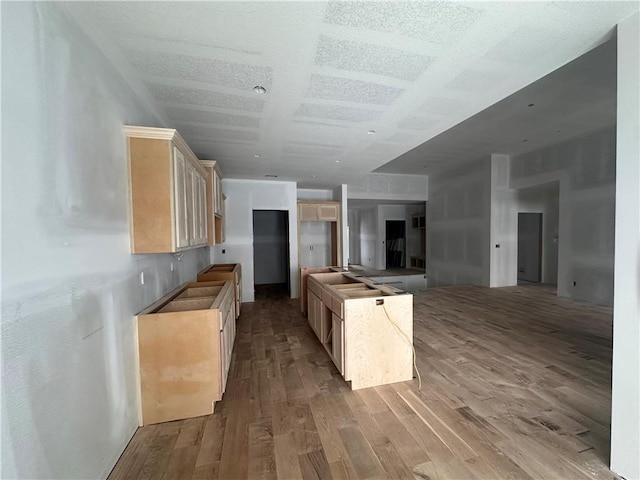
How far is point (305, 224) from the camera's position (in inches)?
275

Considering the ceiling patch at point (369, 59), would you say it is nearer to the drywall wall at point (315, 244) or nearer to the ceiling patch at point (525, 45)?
the ceiling patch at point (525, 45)

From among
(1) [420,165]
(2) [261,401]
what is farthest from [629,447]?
(1) [420,165]

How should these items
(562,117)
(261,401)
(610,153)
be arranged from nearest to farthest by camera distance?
(261,401) < (562,117) < (610,153)

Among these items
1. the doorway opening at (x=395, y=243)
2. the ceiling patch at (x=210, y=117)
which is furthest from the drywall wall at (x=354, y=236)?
the ceiling patch at (x=210, y=117)

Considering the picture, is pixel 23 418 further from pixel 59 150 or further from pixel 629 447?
pixel 629 447

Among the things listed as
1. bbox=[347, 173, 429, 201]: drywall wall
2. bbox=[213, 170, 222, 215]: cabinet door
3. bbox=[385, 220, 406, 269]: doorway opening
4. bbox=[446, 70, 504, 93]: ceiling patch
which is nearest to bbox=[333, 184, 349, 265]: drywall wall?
bbox=[347, 173, 429, 201]: drywall wall

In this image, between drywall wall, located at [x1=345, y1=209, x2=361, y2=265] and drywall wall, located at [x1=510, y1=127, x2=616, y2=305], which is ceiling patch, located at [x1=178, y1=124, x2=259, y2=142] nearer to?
drywall wall, located at [x1=510, y1=127, x2=616, y2=305]

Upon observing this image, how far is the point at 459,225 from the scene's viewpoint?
744cm

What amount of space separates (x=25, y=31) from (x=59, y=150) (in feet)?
1.56

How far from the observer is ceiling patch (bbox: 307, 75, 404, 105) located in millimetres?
2018

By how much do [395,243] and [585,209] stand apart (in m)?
7.32

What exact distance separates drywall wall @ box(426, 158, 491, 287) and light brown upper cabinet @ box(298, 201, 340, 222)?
3.78 m

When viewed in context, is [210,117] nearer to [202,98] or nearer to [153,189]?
[202,98]

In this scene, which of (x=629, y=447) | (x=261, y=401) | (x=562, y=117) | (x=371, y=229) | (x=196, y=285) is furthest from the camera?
(x=371, y=229)
